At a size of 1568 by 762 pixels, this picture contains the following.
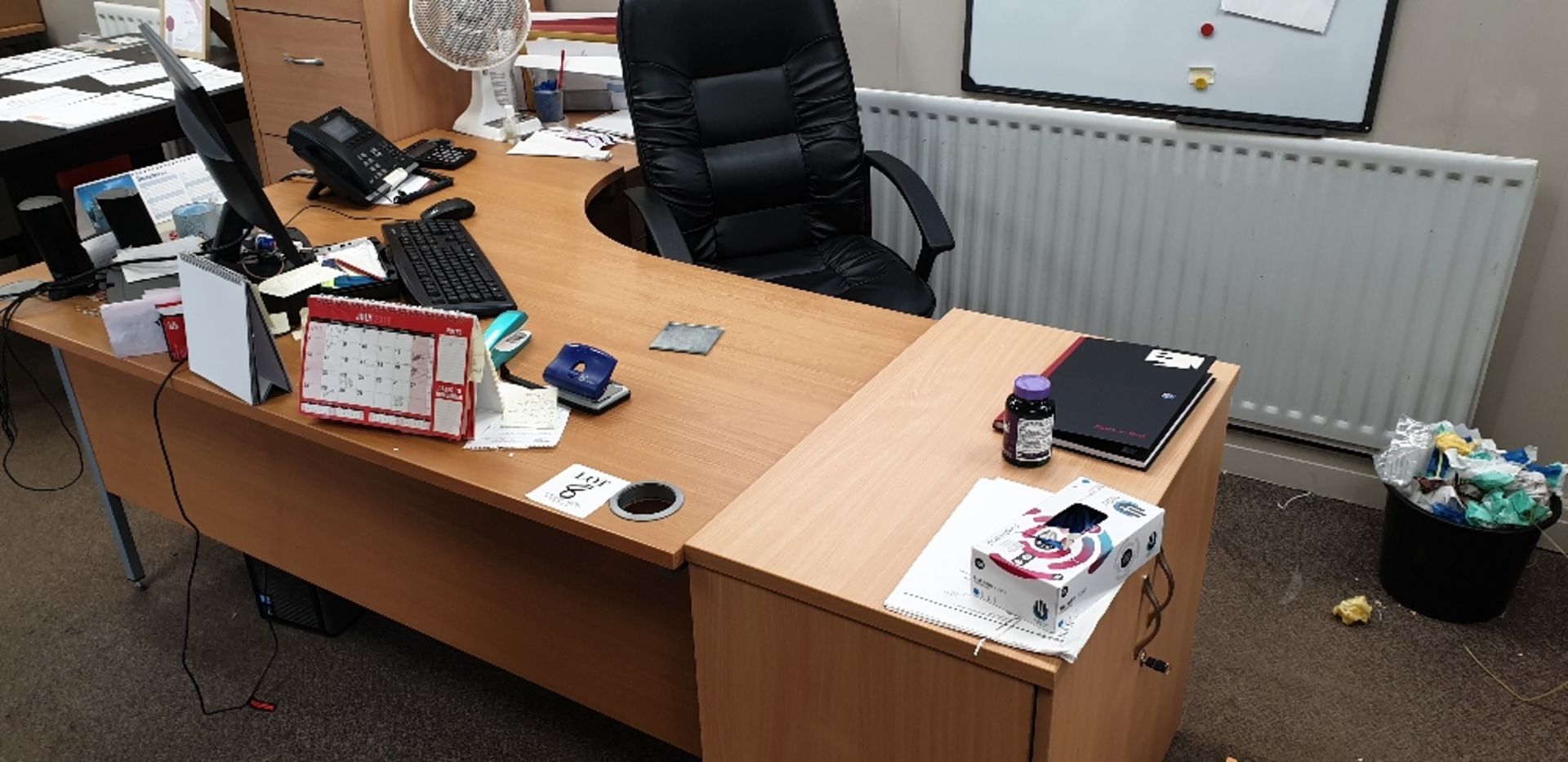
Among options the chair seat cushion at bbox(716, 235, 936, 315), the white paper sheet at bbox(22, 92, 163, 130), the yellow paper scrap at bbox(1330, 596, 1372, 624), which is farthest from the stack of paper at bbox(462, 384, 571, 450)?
the white paper sheet at bbox(22, 92, 163, 130)

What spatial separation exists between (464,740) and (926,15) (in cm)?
192

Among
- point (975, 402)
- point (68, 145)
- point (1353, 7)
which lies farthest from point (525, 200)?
point (1353, 7)

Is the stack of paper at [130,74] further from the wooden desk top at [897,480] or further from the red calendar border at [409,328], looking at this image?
the wooden desk top at [897,480]

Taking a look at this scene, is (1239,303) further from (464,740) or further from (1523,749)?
(464,740)

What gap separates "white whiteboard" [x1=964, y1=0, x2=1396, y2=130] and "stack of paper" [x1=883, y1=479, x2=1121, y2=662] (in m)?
1.49

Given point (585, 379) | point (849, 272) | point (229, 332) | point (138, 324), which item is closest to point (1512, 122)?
point (849, 272)

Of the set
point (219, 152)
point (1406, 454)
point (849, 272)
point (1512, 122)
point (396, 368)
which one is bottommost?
point (1406, 454)

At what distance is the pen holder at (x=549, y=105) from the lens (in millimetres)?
3057

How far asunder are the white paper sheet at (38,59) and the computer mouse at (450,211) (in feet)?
7.36

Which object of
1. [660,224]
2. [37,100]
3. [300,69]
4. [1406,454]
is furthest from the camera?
[37,100]

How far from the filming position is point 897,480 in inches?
59.4

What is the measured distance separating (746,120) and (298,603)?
1.38 metres

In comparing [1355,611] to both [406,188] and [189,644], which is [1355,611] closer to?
[406,188]

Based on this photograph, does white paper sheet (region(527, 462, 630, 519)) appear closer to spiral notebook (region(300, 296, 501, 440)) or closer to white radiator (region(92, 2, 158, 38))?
spiral notebook (region(300, 296, 501, 440))
